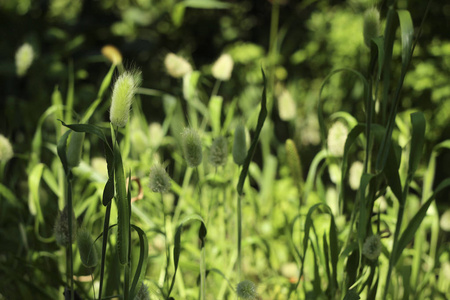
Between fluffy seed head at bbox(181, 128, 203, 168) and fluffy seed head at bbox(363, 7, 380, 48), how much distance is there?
1.17 feet

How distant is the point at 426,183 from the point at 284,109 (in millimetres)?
472

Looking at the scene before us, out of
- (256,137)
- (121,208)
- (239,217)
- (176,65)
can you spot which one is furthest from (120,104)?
(176,65)

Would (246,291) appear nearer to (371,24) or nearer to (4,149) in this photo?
(371,24)

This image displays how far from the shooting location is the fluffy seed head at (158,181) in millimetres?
783

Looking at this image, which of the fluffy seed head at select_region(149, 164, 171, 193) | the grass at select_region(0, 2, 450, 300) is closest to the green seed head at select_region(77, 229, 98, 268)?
the grass at select_region(0, 2, 450, 300)

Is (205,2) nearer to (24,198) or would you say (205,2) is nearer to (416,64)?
(24,198)

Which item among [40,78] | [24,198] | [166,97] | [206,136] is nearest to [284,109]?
[206,136]

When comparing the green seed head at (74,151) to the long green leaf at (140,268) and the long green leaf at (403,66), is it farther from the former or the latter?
the long green leaf at (403,66)

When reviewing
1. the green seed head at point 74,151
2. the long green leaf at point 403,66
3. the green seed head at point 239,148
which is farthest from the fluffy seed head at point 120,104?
the long green leaf at point 403,66

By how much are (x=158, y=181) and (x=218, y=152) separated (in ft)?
0.49

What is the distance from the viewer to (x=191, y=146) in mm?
798

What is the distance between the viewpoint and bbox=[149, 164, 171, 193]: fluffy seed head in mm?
783

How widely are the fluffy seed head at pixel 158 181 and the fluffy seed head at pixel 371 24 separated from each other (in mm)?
433

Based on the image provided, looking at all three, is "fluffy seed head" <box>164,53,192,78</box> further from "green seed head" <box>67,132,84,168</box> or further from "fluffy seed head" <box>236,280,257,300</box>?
"fluffy seed head" <box>236,280,257,300</box>
